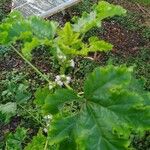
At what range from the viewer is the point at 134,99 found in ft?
7.30

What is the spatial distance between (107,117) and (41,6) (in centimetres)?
594

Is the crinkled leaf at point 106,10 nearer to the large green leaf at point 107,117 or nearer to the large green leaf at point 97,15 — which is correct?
the large green leaf at point 97,15

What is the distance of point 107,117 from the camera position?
7.26ft

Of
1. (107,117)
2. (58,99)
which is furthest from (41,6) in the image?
(107,117)

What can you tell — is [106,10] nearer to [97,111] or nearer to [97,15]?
[97,15]

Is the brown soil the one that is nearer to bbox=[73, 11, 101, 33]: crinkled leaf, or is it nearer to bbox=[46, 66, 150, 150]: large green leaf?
bbox=[73, 11, 101, 33]: crinkled leaf

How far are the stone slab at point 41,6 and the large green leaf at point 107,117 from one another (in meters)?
5.52

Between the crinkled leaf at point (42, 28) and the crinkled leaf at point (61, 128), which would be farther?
the crinkled leaf at point (42, 28)

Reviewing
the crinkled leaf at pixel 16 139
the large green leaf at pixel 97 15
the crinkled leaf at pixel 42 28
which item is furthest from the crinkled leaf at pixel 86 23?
the crinkled leaf at pixel 16 139

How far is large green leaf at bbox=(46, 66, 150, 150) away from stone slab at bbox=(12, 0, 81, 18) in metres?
5.52

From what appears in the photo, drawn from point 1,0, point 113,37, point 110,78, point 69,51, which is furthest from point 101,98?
point 1,0

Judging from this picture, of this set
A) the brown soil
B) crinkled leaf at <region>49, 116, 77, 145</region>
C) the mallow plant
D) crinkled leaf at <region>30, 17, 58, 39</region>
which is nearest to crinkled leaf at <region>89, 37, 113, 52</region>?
the mallow plant

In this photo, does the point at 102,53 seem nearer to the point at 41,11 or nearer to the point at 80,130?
the point at 41,11

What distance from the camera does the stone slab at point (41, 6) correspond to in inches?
304
